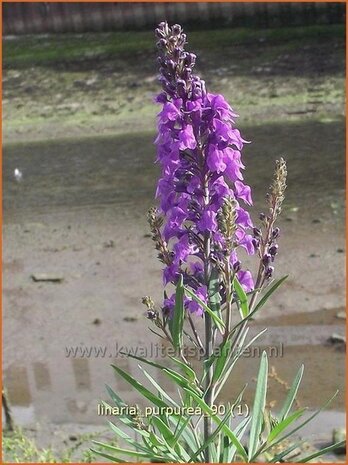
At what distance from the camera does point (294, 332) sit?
7.37m

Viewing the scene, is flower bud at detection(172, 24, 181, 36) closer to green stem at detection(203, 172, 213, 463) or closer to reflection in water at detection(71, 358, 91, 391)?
green stem at detection(203, 172, 213, 463)

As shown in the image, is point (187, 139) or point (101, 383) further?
point (101, 383)

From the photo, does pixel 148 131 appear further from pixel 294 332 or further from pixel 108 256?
pixel 294 332

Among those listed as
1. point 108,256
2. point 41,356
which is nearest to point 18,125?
point 108,256

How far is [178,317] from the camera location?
2.74m

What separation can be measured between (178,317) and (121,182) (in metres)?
10.7

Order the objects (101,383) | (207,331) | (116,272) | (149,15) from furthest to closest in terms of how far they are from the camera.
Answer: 1. (149,15)
2. (116,272)
3. (101,383)
4. (207,331)

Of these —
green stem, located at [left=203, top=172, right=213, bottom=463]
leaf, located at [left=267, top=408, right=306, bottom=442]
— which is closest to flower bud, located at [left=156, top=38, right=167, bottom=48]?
green stem, located at [left=203, top=172, right=213, bottom=463]

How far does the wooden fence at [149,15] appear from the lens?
1847cm

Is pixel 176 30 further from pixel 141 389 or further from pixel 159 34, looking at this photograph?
pixel 141 389

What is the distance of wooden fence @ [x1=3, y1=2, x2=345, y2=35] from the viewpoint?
1847cm

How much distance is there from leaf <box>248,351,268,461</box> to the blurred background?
114 cm

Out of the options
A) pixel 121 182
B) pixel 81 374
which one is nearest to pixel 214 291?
pixel 81 374

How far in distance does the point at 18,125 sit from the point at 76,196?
5.43 m
